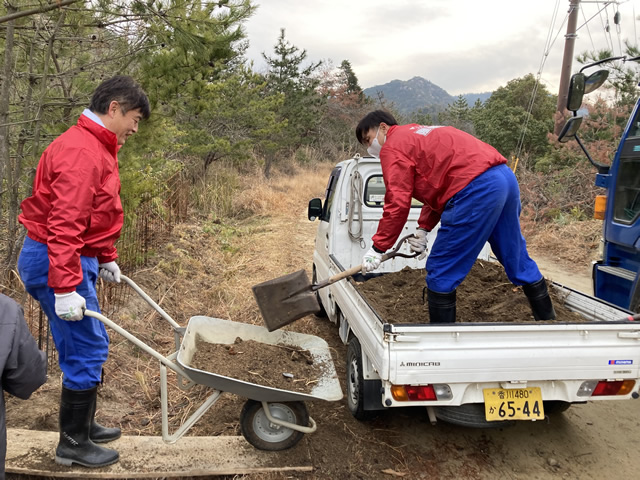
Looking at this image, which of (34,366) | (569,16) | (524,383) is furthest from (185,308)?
(569,16)

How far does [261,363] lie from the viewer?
320 centimetres

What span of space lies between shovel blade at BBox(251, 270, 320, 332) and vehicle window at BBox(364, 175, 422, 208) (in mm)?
1807

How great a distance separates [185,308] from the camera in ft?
19.6

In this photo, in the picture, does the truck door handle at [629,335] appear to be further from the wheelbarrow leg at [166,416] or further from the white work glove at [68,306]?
the white work glove at [68,306]

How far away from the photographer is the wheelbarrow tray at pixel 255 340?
2.66 metres

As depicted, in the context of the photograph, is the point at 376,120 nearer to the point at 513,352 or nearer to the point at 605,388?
the point at 513,352

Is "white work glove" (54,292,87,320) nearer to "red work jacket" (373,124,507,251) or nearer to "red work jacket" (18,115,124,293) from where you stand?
"red work jacket" (18,115,124,293)

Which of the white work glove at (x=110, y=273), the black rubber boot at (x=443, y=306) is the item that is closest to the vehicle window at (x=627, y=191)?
the black rubber boot at (x=443, y=306)

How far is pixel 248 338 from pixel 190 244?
17.9ft

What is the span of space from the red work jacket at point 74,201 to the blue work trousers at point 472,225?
1996mm

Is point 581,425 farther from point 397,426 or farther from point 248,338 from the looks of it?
point 248,338

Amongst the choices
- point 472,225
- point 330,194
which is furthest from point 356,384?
point 330,194

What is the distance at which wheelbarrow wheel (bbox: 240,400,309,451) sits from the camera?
293 centimetres

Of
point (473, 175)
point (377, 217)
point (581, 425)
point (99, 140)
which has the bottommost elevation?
point (581, 425)
